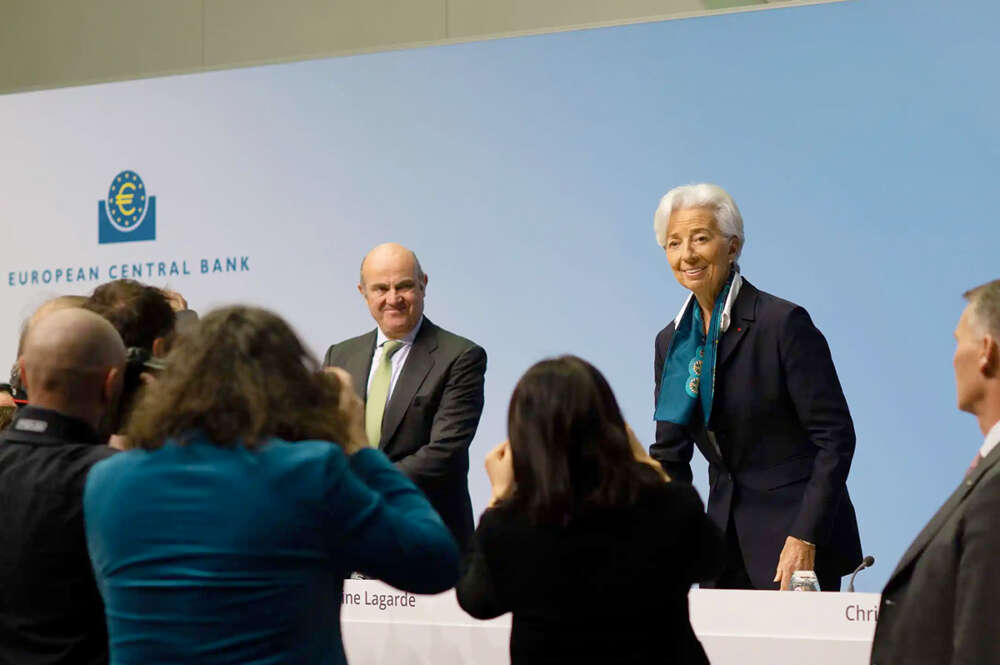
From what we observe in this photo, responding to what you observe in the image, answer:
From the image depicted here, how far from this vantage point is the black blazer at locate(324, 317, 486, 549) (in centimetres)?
443

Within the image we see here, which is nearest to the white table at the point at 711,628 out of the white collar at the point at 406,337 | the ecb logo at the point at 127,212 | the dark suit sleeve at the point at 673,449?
the dark suit sleeve at the point at 673,449

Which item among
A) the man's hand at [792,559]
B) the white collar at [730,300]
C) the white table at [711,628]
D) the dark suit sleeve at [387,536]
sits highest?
the white collar at [730,300]

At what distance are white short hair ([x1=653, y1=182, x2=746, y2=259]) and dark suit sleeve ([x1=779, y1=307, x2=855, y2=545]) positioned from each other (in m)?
0.45

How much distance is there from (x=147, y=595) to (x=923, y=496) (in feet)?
11.0

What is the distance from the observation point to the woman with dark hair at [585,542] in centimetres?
205

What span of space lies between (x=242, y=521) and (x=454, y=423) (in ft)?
8.90

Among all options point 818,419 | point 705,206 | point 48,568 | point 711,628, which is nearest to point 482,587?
point 48,568

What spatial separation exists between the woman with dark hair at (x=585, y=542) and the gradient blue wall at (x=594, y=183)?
8.82 ft

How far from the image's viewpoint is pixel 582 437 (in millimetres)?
2094

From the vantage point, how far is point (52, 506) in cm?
213

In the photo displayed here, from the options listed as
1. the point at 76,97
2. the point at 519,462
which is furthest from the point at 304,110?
the point at 519,462

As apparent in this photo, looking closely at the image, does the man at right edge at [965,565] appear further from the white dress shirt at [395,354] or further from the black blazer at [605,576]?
the white dress shirt at [395,354]

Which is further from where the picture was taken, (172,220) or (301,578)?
(172,220)

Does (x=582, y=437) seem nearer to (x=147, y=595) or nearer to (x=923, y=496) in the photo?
(x=147, y=595)
